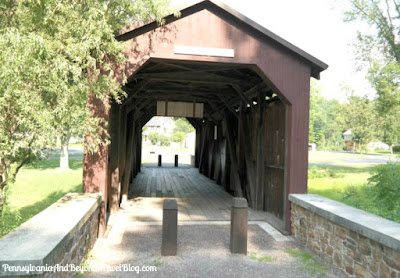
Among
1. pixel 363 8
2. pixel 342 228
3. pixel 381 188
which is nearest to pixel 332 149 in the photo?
pixel 363 8

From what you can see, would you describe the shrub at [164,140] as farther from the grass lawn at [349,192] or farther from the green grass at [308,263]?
the green grass at [308,263]

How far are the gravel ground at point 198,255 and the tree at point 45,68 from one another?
5.47 feet

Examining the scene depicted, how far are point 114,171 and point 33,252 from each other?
5.08 m

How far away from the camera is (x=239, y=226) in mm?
4707

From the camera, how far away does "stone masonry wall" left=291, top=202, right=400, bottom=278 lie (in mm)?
3346

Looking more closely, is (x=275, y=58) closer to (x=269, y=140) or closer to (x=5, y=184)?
(x=269, y=140)

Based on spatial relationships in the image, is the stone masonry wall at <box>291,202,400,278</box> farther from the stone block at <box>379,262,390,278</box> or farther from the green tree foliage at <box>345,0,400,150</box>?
the green tree foliage at <box>345,0,400,150</box>

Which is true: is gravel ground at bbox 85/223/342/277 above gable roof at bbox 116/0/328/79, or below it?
below

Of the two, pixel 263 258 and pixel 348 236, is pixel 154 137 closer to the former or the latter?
pixel 263 258

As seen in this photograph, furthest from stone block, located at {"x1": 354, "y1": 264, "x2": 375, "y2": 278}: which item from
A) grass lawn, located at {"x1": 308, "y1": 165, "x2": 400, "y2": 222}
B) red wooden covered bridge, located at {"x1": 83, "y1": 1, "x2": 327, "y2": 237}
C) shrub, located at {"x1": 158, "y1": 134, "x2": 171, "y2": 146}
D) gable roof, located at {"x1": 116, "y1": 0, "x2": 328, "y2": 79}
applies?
shrub, located at {"x1": 158, "y1": 134, "x2": 171, "y2": 146}

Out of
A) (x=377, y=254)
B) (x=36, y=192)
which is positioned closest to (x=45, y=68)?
(x=377, y=254)

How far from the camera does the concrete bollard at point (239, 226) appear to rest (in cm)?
471

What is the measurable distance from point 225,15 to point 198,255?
13.3ft

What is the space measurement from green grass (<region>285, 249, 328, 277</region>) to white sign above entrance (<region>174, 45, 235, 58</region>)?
11.3 feet
